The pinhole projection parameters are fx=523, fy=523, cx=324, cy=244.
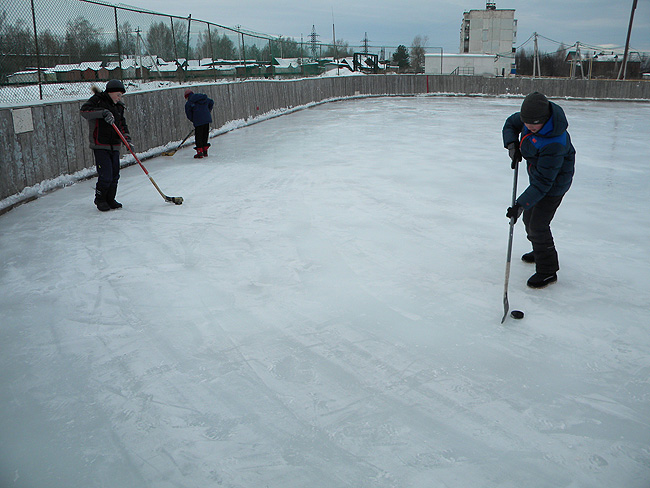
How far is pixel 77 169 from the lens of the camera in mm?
8156

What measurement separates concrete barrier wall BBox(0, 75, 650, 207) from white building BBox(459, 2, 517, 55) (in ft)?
170

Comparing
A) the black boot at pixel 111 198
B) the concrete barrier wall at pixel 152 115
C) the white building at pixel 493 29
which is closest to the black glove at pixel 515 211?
the black boot at pixel 111 198

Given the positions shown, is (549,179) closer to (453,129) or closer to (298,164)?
(298,164)

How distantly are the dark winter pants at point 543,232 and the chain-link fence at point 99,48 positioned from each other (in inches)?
267

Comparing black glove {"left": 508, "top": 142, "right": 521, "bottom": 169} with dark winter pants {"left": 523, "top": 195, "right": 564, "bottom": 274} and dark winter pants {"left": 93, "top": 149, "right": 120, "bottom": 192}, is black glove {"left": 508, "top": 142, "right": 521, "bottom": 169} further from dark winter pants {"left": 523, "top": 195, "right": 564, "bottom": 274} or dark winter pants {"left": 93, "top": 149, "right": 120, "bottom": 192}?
dark winter pants {"left": 93, "top": 149, "right": 120, "bottom": 192}

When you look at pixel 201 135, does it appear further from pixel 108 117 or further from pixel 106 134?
pixel 108 117

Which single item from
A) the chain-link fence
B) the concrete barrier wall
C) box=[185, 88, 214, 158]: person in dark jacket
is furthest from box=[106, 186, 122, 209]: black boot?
box=[185, 88, 214, 158]: person in dark jacket

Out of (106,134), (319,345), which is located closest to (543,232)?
(319,345)

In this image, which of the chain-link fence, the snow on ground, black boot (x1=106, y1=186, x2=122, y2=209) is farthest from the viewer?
the chain-link fence

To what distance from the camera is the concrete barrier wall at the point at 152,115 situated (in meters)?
6.82

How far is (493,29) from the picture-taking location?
71.8 metres

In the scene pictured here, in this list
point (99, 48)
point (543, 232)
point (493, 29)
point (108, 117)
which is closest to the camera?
point (543, 232)

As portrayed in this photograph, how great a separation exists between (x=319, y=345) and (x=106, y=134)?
14.5 ft

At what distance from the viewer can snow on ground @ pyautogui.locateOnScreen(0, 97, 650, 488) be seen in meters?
2.43
